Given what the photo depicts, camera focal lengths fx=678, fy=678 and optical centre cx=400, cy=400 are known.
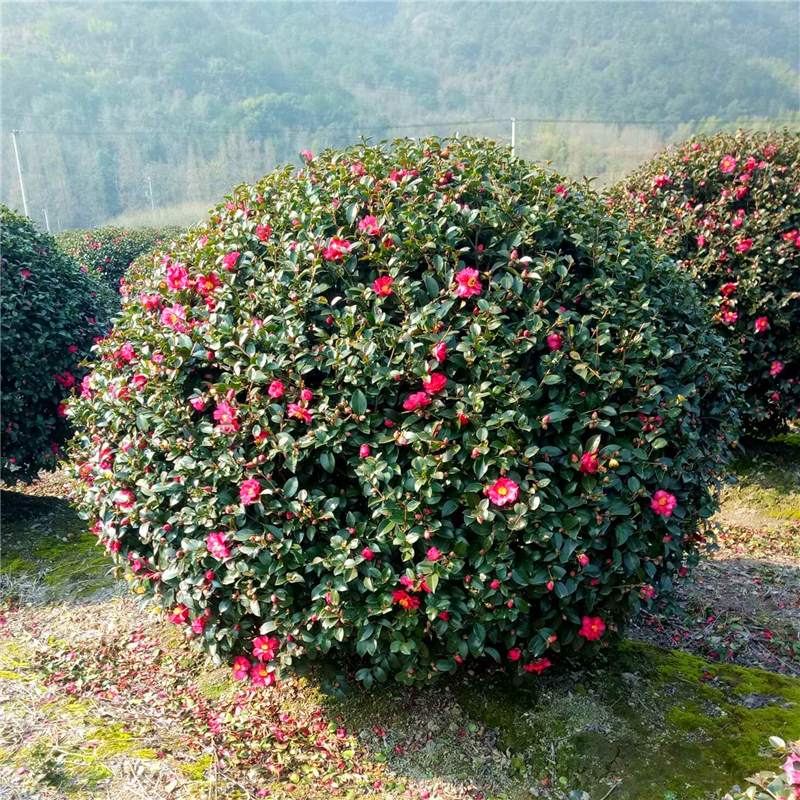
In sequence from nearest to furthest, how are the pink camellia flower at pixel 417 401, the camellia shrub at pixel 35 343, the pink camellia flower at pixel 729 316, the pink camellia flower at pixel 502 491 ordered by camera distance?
the pink camellia flower at pixel 502 491
the pink camellia flower at pixel 417 401
the camellia shrub at pixel 35 343
the pink camellia flower at pixel 729 316

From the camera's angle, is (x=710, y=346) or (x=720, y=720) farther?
(x=710, y=346)

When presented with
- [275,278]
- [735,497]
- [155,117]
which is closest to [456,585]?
[275,278]

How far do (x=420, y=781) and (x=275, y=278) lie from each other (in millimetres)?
1711

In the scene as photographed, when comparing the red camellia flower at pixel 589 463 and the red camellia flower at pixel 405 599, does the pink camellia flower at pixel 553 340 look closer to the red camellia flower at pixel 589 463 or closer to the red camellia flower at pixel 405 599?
the red camellia flower at pixel 589 463

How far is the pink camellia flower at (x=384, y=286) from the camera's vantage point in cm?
212

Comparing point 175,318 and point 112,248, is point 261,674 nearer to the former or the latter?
point 175,318

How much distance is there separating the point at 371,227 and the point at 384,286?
242 mm

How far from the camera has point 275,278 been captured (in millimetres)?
2240

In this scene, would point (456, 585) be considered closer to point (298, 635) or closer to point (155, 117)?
point (298, 635)

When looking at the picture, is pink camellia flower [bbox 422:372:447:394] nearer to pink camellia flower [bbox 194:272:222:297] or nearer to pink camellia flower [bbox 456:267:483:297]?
pink camellia flower [bbox 456:267:483:297]

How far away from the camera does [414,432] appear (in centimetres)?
201

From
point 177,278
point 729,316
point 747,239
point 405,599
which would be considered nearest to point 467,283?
point 405,599

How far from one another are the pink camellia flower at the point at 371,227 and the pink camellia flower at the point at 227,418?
0.72 m

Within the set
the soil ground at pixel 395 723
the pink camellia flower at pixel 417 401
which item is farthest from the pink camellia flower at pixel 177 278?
the soil ground at pixel 395 723
